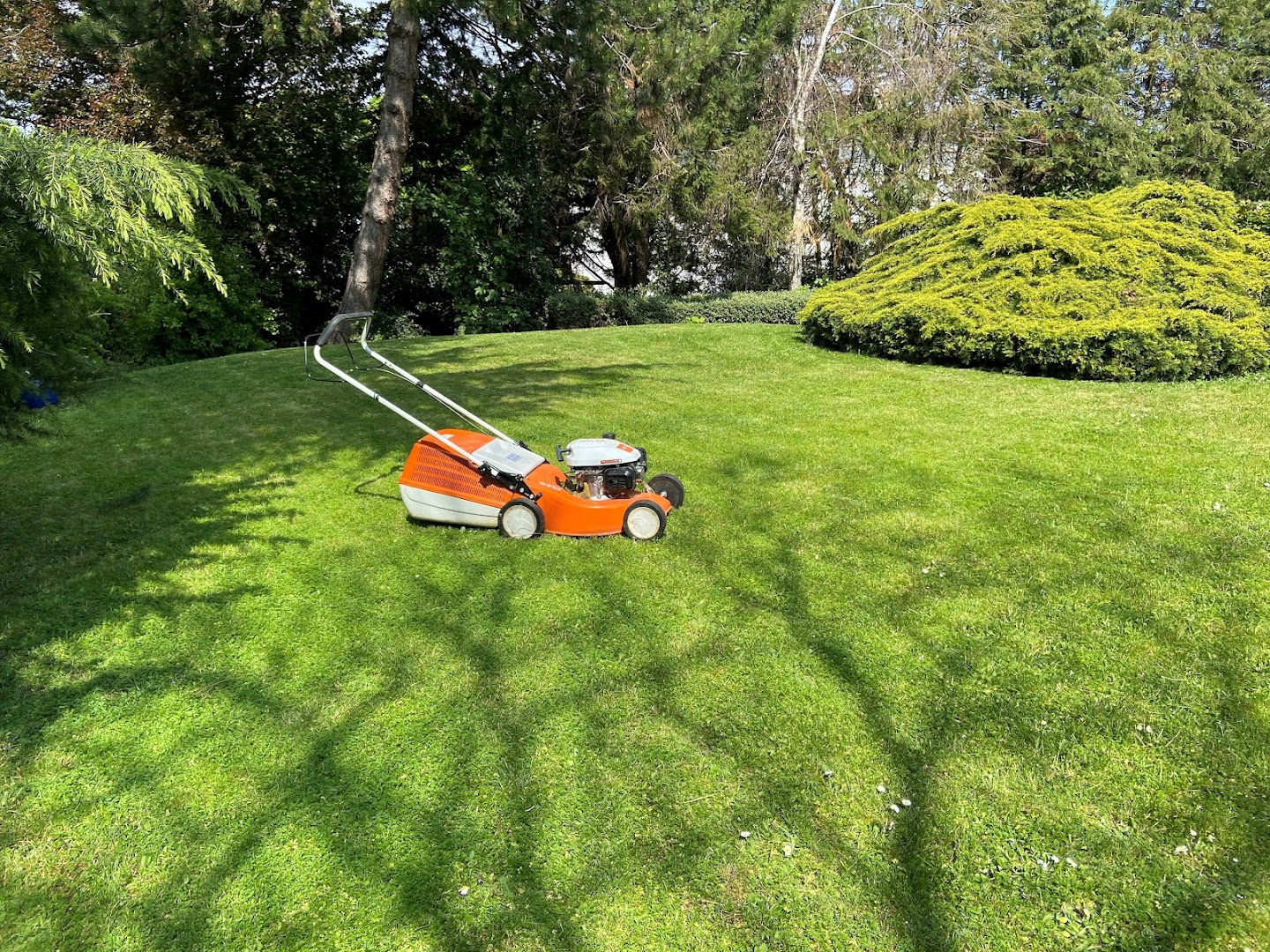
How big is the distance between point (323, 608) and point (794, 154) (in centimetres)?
1413

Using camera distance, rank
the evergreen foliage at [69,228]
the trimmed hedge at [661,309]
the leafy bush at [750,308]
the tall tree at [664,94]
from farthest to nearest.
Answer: the trimmed hedge at [661,309] → the leafy bush at [750,308] → the tall tree at [664,94] → the evergreen foliage at [69,228]

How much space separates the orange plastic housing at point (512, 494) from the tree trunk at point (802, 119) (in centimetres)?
1254

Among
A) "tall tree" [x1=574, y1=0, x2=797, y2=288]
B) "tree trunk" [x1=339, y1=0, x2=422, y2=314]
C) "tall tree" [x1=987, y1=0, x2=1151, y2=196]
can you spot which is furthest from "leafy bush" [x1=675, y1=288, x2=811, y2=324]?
"tall tree" [x1=987, y1=0, x2=1151, y2=196]

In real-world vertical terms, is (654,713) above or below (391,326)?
below

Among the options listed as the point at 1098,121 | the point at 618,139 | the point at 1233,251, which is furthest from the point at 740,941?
the point at 1098,121

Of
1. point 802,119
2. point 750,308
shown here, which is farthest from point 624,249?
point 802,119

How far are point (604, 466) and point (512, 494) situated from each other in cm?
63

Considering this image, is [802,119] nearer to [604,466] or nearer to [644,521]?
[604,466]

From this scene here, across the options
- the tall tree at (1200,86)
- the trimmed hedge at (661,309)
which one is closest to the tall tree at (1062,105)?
the tall tree at (1200,86)

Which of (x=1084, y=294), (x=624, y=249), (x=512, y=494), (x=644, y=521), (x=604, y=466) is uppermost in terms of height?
(x=624, y=249)

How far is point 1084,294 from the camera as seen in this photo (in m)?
8.85

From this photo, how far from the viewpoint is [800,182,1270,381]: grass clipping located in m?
8.21

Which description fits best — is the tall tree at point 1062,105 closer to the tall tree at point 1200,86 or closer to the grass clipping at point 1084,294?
the tall tree at point 1200,86

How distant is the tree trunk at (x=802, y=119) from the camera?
14.2 meters
